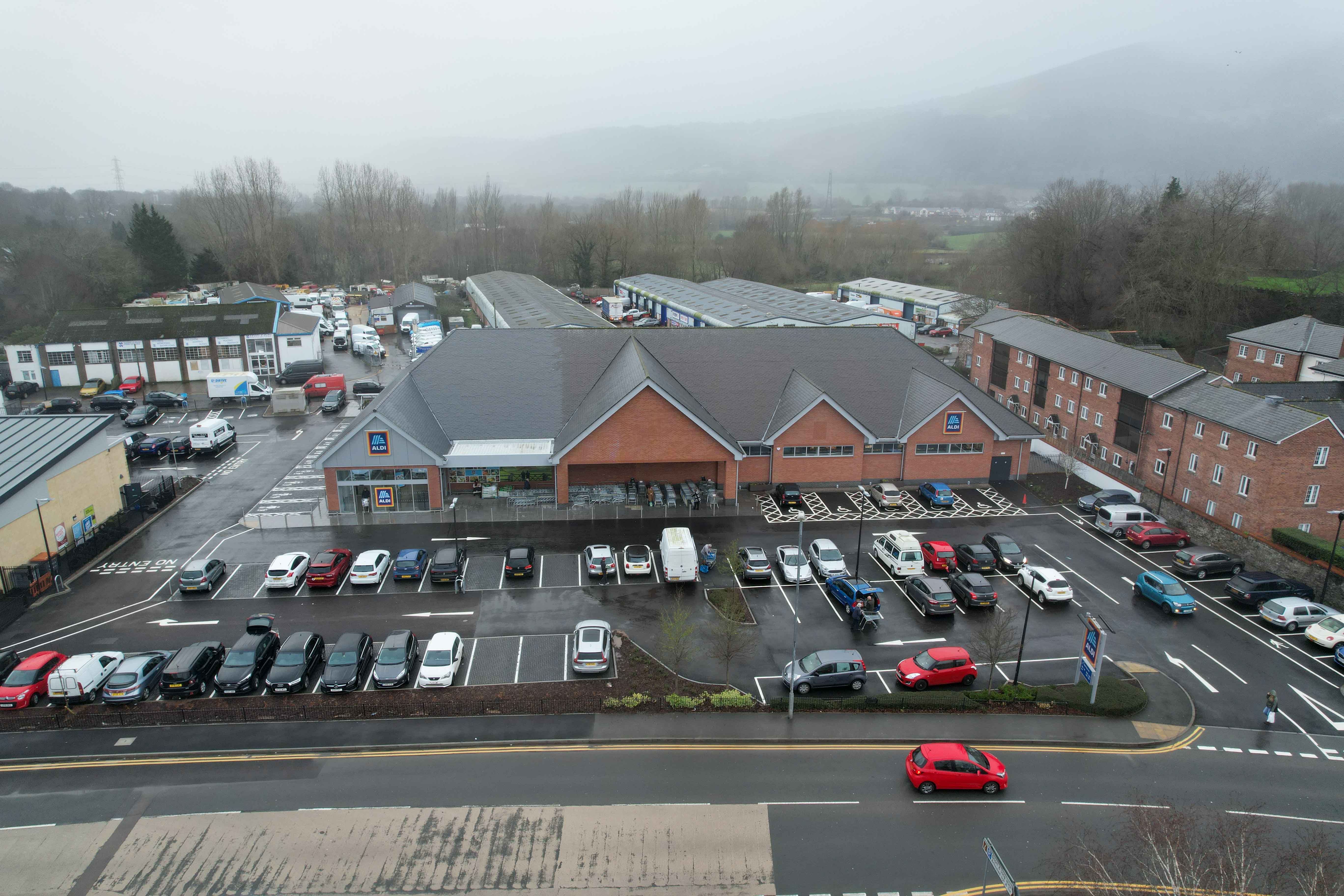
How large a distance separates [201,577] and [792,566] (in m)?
25.9

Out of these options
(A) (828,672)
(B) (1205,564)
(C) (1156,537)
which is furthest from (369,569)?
(B) (1205,564)

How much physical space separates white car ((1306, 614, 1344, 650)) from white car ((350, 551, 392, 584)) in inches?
1526

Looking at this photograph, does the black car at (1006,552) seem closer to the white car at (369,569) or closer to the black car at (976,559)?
the black car at (976,559)

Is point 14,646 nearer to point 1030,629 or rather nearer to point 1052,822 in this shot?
point 1052,822

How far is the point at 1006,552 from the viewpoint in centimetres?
3619

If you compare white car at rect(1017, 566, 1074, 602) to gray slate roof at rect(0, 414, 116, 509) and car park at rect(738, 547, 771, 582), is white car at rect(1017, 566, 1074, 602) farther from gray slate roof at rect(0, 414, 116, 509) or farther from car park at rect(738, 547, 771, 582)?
gray slate roof at rect(0, 414, 116, 509)

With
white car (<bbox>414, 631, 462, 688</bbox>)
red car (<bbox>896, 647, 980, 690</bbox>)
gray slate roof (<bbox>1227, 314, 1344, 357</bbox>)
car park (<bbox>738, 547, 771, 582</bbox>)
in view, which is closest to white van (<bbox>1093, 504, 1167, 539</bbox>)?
red car (<bbox>896, 647, 980, 690</bbox>)

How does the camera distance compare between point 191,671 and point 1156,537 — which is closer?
point 191,671

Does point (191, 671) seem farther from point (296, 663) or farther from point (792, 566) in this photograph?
point (792, 566)

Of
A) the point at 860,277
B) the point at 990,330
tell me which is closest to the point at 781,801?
the point at 990,330

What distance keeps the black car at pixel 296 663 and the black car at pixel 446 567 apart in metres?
6.42

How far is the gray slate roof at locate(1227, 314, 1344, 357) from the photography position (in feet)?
172

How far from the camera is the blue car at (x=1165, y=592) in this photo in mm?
32281

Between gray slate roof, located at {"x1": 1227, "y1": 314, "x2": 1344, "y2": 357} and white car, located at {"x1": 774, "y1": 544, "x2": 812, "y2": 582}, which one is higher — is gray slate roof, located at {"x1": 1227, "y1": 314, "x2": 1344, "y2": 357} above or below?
above
